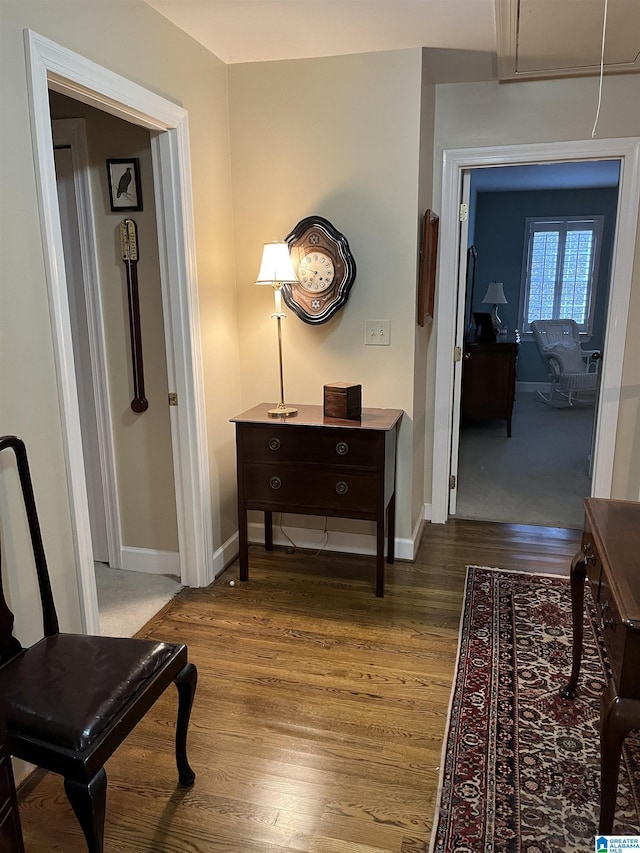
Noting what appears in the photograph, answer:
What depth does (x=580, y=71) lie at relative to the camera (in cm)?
301

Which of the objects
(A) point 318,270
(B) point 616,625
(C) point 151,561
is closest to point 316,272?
(A) point 318,270

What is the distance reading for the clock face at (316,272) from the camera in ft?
10.0

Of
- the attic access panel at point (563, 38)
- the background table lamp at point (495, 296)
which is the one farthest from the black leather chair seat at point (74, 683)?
the background table lamp at point (495, 296)

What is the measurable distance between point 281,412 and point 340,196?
110cm

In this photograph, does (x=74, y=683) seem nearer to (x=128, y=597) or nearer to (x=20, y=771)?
(x=20, y=771)

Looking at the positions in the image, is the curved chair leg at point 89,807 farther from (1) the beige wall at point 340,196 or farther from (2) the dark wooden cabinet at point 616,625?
(1) the beige wall at point 340,196

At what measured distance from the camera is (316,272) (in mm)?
3080

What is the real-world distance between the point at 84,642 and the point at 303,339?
75.6 inches

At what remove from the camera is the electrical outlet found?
3102 mm

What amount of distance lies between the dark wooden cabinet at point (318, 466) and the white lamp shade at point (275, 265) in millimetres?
641

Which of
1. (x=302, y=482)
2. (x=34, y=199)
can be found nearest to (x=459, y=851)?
(x=302, y=482)

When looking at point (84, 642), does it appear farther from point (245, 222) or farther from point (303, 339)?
point (245, 222)

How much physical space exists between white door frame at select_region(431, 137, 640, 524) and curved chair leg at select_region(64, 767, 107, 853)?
2736mm

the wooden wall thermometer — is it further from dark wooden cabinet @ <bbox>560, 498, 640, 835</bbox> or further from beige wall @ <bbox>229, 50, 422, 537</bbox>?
dark wooden cabinet @ <bbox>560, 498, 640, 835</bbox>
